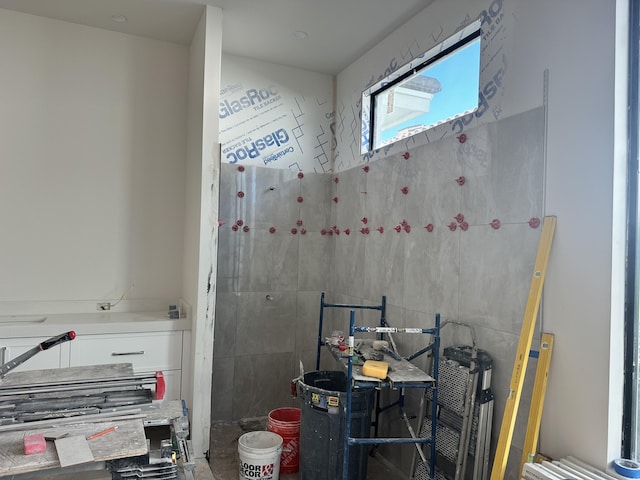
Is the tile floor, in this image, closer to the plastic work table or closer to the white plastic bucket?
the white plastic bucket

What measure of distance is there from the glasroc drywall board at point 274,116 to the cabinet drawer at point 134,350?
1.45 metres

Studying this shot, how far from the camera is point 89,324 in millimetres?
2736

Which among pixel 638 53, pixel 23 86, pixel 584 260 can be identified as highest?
pixel 23 86

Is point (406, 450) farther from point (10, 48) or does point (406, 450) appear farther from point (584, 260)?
point (10, 48)

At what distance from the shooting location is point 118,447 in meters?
1.27

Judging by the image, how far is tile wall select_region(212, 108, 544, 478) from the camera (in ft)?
7.01

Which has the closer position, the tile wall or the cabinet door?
the tile wall

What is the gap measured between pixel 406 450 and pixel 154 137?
280 cm

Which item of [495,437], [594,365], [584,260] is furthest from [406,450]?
A: [584,260]

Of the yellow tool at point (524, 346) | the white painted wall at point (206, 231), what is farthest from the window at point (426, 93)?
the white painted wall at point (206, 231)

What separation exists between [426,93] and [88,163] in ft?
7.88

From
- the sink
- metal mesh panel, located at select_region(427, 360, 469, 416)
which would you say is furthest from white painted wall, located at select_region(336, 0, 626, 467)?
the sink

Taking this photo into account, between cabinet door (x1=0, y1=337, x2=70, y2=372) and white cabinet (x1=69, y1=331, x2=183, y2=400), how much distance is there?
48 millimetres

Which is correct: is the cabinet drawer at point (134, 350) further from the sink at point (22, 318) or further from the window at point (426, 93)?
the window at point (426, 93)
